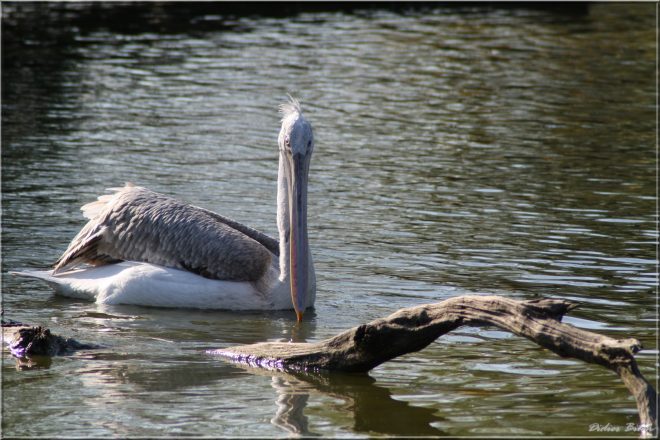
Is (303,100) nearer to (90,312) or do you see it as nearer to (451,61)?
(451,61)

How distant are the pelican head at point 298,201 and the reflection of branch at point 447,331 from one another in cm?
80

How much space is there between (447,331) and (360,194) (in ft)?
17.8

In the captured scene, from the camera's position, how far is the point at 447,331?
17.2 feet

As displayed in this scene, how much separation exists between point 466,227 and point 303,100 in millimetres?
6037

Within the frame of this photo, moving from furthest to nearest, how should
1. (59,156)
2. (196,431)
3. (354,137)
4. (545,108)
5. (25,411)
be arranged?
(545,108) → (354,137) → (59,156) → (25,411) → (196,431)

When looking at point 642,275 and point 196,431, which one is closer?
point 196,431

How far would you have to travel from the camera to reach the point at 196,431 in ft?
16.1

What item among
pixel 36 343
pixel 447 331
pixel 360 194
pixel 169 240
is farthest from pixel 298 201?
pixel 360 194

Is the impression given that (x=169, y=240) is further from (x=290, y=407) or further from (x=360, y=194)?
(x=360, y=194)

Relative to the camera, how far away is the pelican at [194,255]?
6.90m

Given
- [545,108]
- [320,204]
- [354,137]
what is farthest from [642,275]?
[545,108]

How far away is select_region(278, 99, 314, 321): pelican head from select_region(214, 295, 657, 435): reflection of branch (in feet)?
2.61

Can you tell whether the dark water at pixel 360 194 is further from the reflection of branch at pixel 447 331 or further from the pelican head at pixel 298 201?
the pelican head at pixel 298 201

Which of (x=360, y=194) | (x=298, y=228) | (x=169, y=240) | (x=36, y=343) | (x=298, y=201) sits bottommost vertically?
(x=360, y=194)
